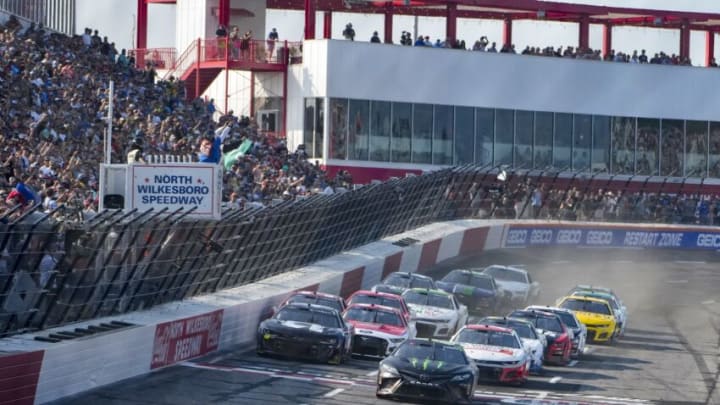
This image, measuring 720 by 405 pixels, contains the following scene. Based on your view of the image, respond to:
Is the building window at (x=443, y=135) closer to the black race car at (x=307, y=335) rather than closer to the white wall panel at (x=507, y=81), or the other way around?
the white wall panel at (x=507, y=81)

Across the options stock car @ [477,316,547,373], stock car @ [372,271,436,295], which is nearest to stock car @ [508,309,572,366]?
stock car @ [477,316,547,373]

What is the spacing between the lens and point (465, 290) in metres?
40.3

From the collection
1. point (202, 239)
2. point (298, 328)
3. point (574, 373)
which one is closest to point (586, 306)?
point (574, 373)

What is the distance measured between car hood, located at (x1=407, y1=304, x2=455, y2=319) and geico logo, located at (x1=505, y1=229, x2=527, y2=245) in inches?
808

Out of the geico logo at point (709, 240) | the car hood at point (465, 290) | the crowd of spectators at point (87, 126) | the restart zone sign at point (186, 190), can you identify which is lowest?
the car hood at point (465, 290)

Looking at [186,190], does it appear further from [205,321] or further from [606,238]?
[606,238]

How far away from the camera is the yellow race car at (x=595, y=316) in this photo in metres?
37.7

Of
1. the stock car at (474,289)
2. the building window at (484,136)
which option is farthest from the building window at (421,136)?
the stock car at (474,289)

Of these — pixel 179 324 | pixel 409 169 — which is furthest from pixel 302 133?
pixel 179 324

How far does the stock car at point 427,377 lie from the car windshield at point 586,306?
1283cm

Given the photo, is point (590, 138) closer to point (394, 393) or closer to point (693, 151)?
point (693, 151)

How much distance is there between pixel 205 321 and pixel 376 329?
424 centimetres

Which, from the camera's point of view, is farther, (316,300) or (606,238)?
(606,238)

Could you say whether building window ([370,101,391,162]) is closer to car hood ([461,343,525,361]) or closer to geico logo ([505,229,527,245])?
geico logo ([505,229,527,245])
